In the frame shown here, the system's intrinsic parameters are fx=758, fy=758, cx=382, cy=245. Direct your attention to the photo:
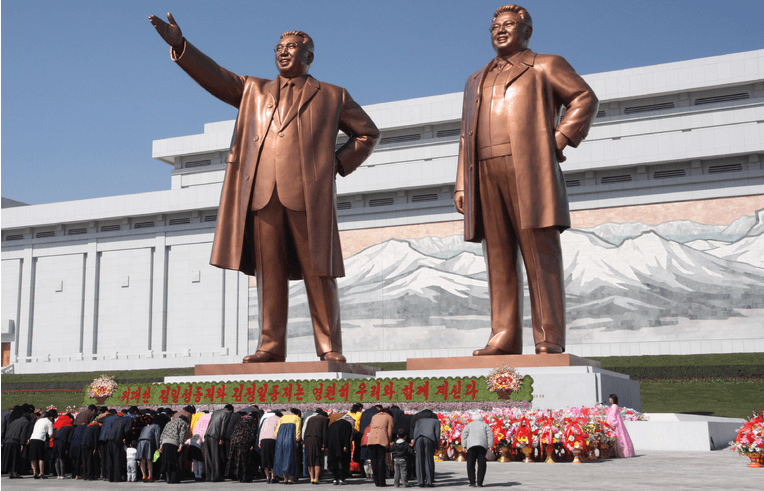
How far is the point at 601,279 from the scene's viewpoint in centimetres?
2320

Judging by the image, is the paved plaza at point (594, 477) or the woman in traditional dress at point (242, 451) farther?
the woman in traditional dress at point (242, 451)

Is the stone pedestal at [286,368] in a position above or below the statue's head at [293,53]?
below

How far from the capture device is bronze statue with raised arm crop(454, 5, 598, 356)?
924 cm

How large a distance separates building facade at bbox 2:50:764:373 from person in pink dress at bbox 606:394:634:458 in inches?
576

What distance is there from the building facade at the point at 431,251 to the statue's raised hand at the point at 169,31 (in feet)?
51.4

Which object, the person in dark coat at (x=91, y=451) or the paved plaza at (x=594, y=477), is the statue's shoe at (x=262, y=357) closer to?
the person in dark coat at (x=91, y=451)

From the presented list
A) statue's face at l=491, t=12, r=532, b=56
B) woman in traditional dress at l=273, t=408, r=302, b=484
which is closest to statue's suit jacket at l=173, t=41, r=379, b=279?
statue's face at l=491, t=12, r=532, b=56

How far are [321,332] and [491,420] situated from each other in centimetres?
286

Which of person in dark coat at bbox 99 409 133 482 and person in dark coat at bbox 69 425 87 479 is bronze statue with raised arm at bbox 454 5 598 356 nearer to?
person in dark coat at bbox 99 409 133 482

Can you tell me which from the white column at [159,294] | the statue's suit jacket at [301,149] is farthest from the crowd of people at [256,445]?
the white column at [159,294]

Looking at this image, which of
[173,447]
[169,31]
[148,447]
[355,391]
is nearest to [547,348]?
→ [355,391]

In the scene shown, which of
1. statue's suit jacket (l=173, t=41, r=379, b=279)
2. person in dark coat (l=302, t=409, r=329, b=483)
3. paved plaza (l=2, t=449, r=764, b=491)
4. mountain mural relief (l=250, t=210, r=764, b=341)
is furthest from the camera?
mountain mural relief (l=250, t=210, r=764, b=341)

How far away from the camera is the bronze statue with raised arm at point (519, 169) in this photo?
30.3 feet

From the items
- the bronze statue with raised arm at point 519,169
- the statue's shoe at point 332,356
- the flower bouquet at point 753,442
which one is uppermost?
the bronze statue with raised arm at point 519,169
